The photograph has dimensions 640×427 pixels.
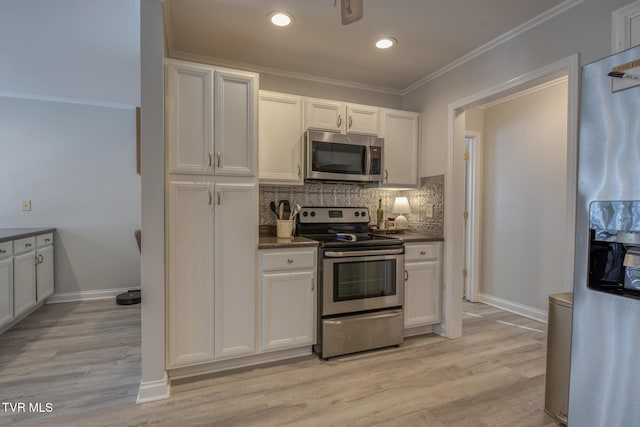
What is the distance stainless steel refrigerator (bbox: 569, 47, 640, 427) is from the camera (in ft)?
4.15

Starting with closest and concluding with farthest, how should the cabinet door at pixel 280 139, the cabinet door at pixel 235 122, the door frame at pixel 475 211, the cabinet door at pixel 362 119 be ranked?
the cabinet door at pixel 235 122
the cabinet door at pixel 280 139
the cabinet door at pixel 362 119
the door frame at pixel 475 211

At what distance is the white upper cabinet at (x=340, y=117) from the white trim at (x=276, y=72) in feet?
1.56

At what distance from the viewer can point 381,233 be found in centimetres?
317

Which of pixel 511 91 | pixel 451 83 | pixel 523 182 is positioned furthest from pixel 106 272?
pixel 523 182

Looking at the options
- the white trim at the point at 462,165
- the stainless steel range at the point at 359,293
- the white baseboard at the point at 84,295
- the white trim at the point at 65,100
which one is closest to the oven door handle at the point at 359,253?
the stainless steel range at the point at 359,293

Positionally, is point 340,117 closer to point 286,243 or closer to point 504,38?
point 286,243

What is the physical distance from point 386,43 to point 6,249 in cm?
369

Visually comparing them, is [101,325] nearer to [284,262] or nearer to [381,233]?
[284,262]

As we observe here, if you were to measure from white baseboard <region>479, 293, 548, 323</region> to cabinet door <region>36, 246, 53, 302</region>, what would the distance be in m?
5.08

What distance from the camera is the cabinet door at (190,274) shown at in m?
2.11

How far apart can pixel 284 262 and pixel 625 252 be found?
189 cm

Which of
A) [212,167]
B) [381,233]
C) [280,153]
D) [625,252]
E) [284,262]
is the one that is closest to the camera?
[625,252]

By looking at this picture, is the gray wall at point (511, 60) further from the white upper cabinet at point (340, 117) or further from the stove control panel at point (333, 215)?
the stove control panel at point (333, 215)

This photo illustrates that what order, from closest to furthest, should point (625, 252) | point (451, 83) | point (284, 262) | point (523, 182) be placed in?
point (625, 252) → point (284, 262) → point (451, 83) → point (523, 182)
